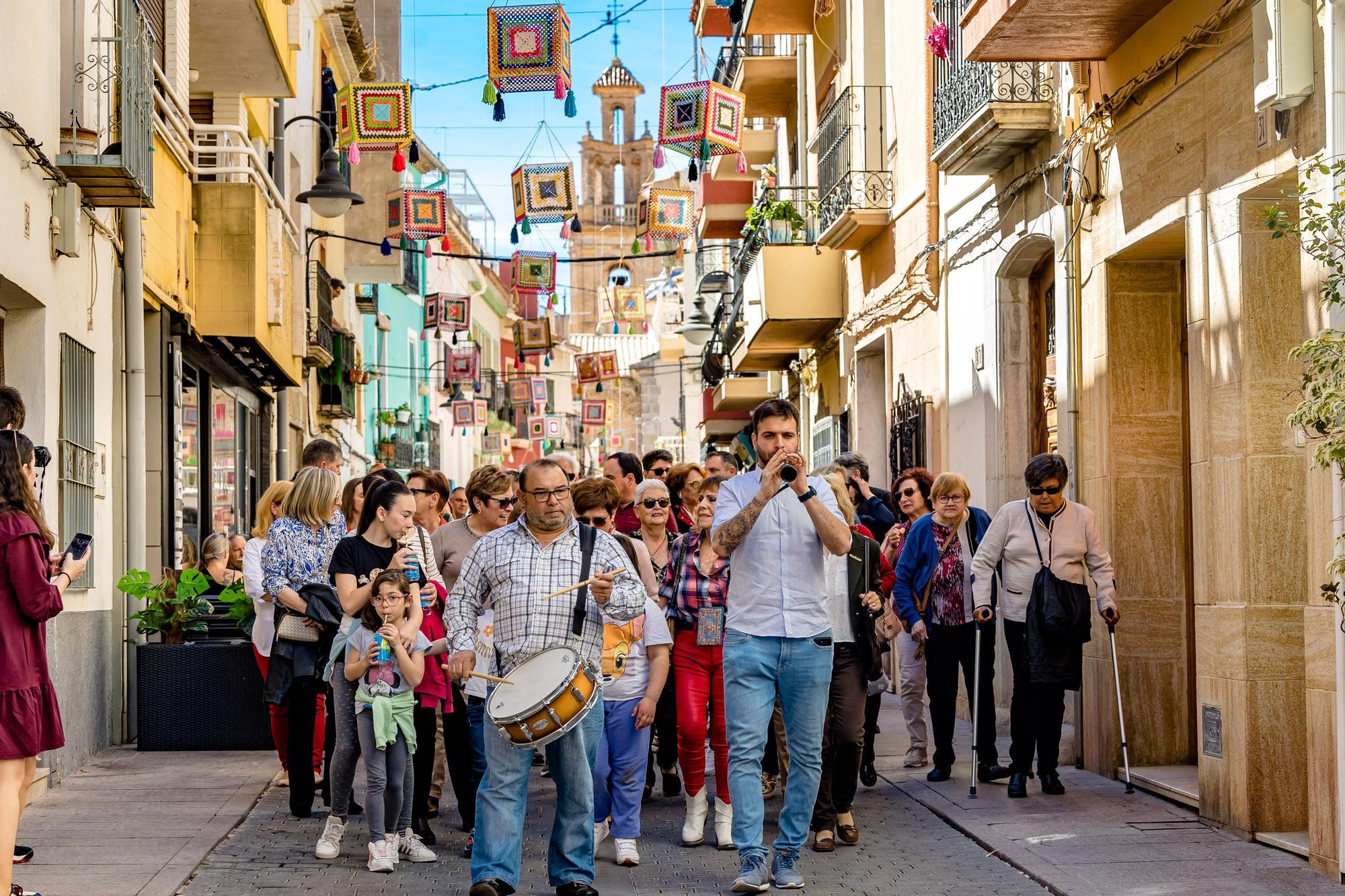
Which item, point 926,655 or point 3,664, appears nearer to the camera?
point 3,664

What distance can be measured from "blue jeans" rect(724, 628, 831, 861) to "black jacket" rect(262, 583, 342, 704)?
298cm

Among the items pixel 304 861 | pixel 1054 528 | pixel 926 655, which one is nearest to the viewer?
pixel 304 861

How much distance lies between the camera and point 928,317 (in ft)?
54.7

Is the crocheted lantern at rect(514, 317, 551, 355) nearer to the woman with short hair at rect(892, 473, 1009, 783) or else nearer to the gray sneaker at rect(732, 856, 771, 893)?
the woman with short hair at rect(892, 473, 1009, 783)

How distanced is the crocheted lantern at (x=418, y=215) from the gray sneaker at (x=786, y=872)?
1998 centimetres

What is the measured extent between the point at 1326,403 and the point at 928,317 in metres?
9.86

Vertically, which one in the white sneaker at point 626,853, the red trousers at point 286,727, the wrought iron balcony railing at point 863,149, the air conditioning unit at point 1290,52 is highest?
the wrought iron balcony railing at point 863,149

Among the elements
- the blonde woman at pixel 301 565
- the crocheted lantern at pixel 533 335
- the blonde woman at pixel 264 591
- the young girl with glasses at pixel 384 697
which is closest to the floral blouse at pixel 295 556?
the blonde woman at pixel 301 565

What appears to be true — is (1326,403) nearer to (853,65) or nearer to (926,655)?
(926,655)

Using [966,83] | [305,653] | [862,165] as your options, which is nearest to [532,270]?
[862,165]

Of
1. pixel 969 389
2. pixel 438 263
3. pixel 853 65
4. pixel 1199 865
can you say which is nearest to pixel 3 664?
pixel 1199 865

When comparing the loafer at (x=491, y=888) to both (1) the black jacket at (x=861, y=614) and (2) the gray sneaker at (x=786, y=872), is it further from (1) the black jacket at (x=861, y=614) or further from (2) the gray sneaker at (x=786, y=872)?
(1) the black jacket at (x=861, y=614)

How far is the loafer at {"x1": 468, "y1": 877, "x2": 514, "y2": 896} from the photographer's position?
→ 7352mm

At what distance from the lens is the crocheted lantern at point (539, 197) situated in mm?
22484
